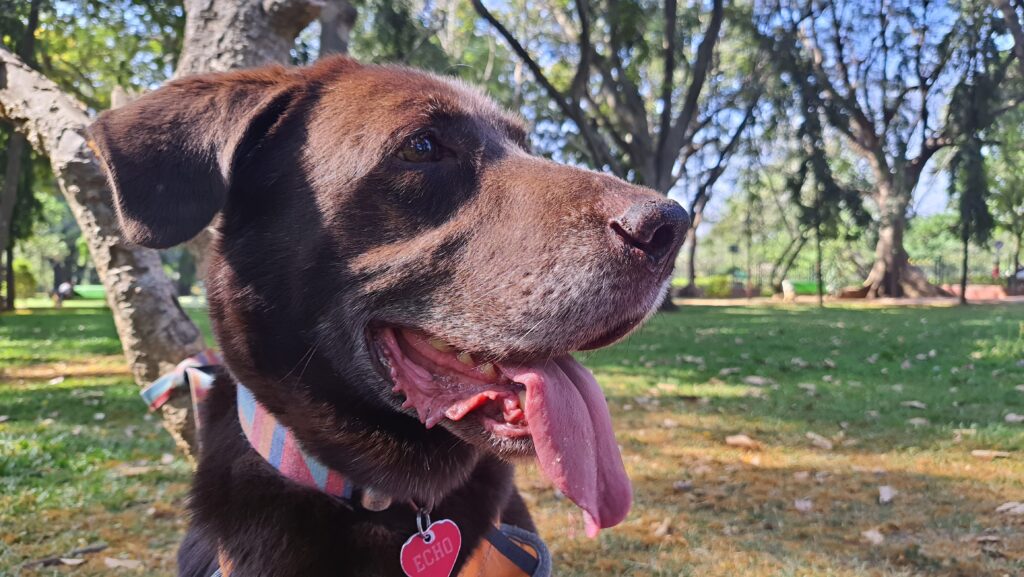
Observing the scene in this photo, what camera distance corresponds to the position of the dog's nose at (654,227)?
5.91 ft

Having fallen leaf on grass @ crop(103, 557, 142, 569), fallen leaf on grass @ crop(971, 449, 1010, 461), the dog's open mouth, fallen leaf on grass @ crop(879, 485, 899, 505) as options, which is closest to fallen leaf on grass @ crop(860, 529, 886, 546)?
fallen leaf on grass @ crop(879, 485, 899, 505)

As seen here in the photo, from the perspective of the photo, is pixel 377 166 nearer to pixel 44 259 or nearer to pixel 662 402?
pixel 662 402

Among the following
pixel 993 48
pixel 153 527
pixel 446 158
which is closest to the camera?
pixel 446 158

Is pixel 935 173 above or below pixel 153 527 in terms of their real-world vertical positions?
above

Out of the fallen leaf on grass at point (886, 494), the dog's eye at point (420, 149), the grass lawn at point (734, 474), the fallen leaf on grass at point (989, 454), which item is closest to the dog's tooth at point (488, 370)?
the grass lawn at point (734, 474)

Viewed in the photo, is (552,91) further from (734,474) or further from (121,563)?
(121,563)

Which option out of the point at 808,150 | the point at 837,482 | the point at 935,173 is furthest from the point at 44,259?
the point at 837,482

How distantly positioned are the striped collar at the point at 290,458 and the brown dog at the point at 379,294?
0.02m

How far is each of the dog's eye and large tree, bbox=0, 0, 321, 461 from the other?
2479 millimetres

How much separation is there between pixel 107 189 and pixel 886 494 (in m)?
4.72

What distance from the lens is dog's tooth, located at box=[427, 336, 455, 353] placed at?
2107mm

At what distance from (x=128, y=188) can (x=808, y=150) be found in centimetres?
2238

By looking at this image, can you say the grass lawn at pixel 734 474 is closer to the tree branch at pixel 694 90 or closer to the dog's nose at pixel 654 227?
the dog's nose at pixel 654 227

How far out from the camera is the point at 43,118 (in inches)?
157
